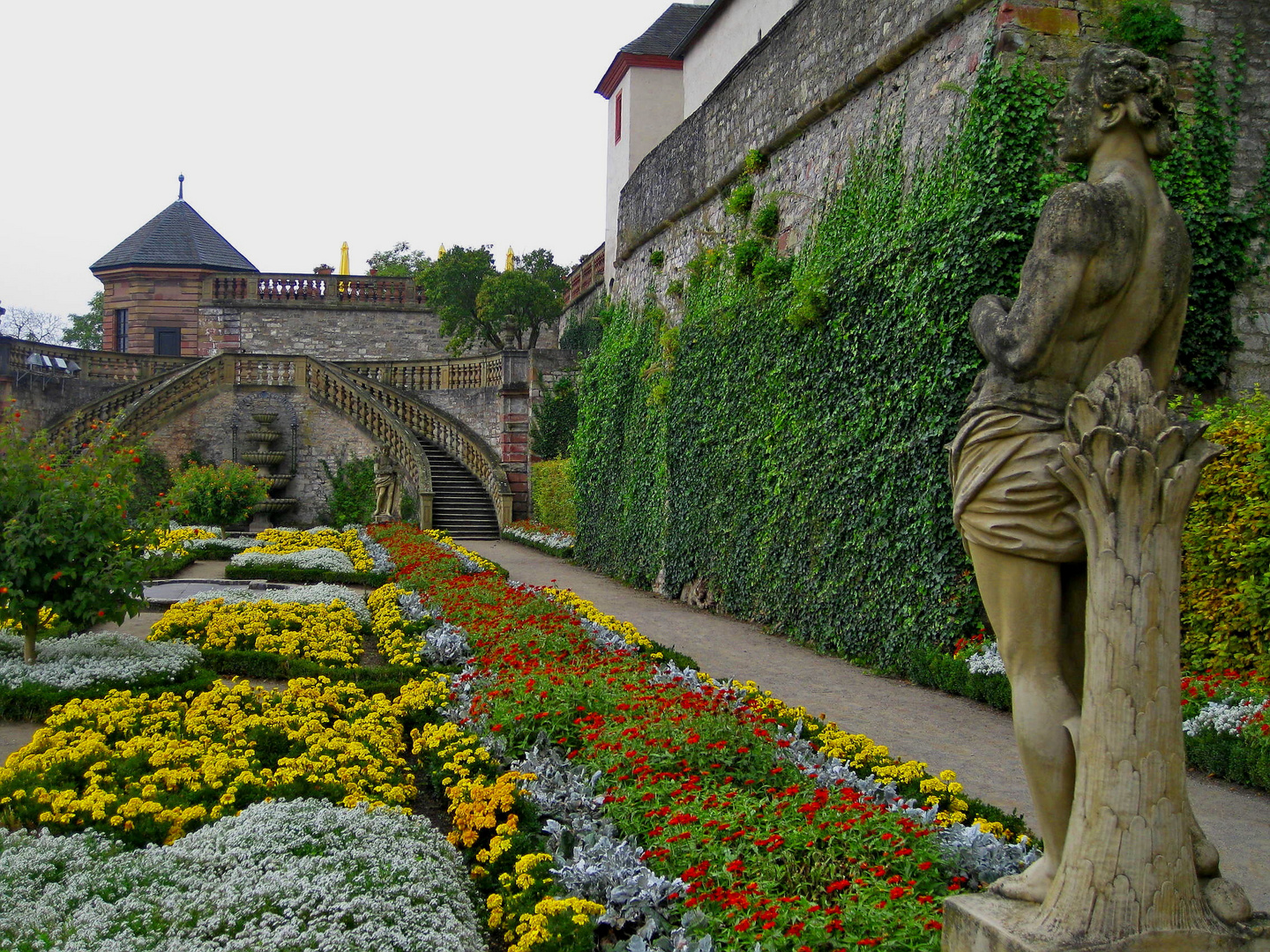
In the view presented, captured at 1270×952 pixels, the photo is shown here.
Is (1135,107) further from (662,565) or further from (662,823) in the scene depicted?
(662,565)

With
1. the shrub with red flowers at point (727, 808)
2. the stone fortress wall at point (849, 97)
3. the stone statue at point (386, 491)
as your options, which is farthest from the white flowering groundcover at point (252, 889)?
the stone statue at point (386, 491)

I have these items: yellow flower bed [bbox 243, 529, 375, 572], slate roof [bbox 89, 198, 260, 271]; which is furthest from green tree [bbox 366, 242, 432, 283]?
yellow flower bed [bbox 243, 529, 375, 572]

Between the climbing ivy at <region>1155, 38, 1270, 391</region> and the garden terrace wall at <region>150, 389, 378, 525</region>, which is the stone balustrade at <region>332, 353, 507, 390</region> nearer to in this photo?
the garden terrace wall at <region>150, 389, 378, 525</region>

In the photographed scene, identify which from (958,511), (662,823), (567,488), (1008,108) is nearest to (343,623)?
(662,823)

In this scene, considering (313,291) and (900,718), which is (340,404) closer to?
(313,291)

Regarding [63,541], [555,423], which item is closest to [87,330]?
[555,423]

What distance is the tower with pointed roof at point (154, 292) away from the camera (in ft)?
121

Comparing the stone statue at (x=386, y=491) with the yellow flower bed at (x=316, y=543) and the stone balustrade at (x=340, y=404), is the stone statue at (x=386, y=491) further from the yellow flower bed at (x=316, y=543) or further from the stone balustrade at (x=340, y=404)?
the stone balustrade at (x=340, y=404)

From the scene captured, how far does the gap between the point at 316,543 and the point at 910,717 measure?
13.8 metres

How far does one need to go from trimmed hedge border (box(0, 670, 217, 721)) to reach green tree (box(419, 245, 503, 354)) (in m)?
24.8

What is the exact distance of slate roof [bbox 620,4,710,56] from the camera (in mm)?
25703

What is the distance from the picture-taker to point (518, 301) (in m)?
29.9

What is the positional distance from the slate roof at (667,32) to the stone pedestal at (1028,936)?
24265mm

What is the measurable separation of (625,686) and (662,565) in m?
7.98
